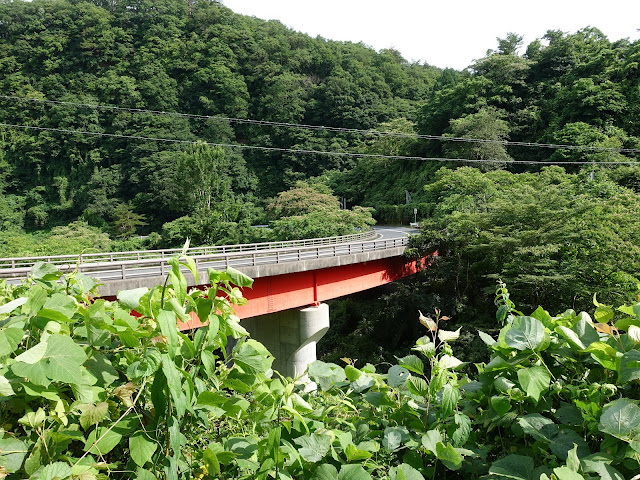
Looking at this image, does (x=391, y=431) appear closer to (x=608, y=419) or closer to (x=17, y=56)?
(x=608, y=419)

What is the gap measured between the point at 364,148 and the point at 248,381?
161ft

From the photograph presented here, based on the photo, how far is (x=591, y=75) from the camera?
32031 mm

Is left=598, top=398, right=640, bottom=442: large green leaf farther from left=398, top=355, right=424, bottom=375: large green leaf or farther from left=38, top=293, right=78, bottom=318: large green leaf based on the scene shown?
left=38, top=293, right=78, bottom=318: large green leaf

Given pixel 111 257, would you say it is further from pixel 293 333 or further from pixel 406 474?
pixel 406 474

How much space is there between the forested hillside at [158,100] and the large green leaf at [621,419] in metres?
42.3

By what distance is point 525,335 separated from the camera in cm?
121

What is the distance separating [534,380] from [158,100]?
231 feet

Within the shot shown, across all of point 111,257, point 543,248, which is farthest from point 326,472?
point 543,248

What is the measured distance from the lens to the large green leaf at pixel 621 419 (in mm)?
997

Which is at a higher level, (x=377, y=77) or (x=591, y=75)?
(x=377, y=77)

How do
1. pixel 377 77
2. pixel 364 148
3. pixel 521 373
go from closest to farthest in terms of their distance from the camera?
pixel 521 373
pixel 364 148
pixel 377 77

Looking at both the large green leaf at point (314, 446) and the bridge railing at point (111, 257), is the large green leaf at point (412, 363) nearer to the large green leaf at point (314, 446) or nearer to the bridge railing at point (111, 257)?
the large green leaf at point (314, 446)

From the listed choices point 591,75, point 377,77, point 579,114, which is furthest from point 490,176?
point 377,77

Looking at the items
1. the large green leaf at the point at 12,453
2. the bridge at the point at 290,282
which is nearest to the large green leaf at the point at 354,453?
the large green leaf at the point at 12,453
